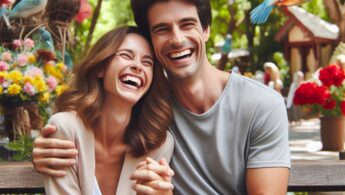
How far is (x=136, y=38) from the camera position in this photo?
240 cm

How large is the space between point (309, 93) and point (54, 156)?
4.95 metres

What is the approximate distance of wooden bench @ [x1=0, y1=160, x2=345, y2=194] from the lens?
249cm

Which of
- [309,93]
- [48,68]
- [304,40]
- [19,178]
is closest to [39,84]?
[48,68]

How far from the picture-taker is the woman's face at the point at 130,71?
232cm

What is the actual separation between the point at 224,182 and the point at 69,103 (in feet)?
2.12

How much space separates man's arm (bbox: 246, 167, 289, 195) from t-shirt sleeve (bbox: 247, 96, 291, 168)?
0.06ft

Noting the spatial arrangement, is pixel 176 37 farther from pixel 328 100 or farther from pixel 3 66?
pixel 328 100

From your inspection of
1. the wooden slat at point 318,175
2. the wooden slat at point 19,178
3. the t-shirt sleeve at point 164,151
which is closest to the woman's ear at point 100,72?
the t-shirt sleeve at point 164,151

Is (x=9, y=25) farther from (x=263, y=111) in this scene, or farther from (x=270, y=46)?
(x=270, y=46)

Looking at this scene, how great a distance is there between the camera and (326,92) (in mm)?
6875

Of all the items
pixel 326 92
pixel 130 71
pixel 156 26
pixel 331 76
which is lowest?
pixel 326 92

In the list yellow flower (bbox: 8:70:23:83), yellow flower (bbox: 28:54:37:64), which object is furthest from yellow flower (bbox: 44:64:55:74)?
yellow flower (bbox: 8:70:23:83)

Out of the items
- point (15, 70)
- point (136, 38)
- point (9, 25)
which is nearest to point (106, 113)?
point (136, 38)

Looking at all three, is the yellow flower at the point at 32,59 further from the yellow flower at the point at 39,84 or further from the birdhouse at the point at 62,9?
Answer: the birdhouse at the point at 62,9
